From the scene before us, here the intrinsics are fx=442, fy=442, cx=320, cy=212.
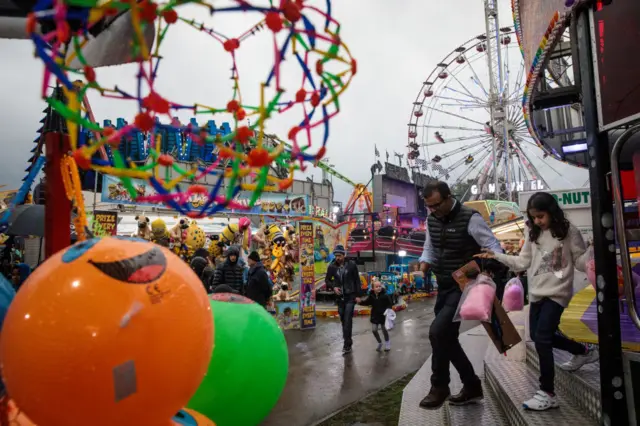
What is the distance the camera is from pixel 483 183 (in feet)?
92.8

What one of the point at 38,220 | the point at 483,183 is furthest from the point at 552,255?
the point at 483,183

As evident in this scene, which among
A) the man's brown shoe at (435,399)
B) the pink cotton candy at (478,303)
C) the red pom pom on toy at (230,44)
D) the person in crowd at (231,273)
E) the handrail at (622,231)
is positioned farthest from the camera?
the person in crowd at (231,273)

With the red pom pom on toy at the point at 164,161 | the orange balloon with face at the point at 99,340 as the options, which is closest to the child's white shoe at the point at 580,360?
the orange balloon with face at the point at 99,340

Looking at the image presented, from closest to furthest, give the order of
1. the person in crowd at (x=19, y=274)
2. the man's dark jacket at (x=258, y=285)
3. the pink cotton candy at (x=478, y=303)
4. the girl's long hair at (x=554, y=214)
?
1. the pink cotton candy at (x=478, y=303)
2. the girl's long hair at (x=554, y=214)
3. the person in crowd at (x=19, y=274)
4. the man's dark jacket at (x=258, y=285)

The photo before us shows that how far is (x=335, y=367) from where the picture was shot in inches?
268

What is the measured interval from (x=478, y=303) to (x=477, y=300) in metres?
0.03

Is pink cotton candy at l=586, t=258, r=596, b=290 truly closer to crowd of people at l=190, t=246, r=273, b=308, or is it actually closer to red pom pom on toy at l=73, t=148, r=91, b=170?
red pom pom on toy at l=73, t=148, r=91, b=170

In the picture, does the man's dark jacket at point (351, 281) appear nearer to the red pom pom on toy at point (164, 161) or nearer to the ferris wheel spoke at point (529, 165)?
the red pom pom on toy at point (164, 161)

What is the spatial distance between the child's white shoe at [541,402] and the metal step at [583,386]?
0.19 meters

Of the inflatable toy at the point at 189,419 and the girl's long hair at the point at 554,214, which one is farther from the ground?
the girl's long hair at the point at 554,214

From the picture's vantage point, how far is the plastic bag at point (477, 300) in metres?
3.04

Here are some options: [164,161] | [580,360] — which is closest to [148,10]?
[164,161]

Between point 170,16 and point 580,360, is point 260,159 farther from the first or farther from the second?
point 580,360

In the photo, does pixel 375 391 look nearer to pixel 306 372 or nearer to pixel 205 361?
pixel 306 372
